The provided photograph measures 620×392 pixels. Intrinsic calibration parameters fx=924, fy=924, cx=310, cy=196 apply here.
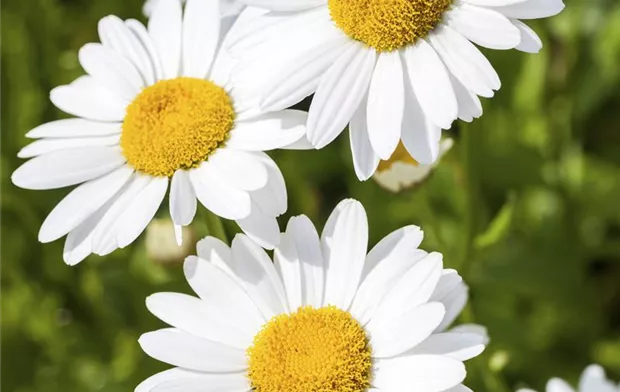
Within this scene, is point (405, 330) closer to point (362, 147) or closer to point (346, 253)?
point (346, 253)

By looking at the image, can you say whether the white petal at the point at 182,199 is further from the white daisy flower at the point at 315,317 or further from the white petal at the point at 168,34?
the white petal at the point at 168,34

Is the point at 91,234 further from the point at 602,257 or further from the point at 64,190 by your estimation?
the point at 602,257

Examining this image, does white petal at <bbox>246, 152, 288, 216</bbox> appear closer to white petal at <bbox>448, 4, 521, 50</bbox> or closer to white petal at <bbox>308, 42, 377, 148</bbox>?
white petal at <bbox>308, 42, 377, 148</bbox>

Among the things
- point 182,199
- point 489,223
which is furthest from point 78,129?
point 489,223

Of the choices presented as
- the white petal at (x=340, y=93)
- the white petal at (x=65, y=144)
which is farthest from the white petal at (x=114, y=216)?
the white petal at (x=340, y=93)

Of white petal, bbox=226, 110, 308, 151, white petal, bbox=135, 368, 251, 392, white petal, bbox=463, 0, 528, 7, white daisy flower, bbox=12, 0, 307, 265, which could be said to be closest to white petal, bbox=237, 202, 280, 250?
white daisy flower, bbox=12, 0, 307, 265

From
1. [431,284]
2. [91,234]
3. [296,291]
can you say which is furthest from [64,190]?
[431,284]
